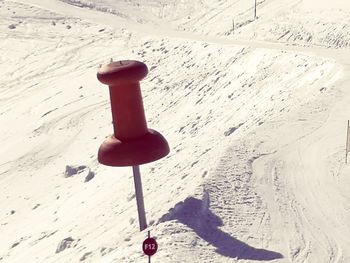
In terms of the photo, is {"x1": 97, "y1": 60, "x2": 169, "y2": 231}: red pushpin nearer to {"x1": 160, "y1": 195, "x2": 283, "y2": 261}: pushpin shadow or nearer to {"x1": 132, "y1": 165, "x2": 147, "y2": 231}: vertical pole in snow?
{"x1": 132, "y1": 165, "x2": 147, "y2": 231}: vertical pole in snow

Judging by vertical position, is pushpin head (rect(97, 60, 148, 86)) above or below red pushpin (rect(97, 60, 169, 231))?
above

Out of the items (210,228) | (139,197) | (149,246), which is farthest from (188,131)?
(149,246)

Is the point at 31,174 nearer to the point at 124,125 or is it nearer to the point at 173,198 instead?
the point at 173,198

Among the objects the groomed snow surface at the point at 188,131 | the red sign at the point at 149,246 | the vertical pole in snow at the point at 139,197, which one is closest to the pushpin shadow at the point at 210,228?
the groomed snow surface at the point at 188,131

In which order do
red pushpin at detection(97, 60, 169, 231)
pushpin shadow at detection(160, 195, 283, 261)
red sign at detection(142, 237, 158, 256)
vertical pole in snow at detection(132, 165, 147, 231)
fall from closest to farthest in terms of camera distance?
red sign at detection(142, 237, 158, 256) < red pushpin at detection(97, 60, 169, 231) < pushpin shadow at detection(160, 195, 283, 261) < vertical pole in snow at detection(132, 165, 147, 231)

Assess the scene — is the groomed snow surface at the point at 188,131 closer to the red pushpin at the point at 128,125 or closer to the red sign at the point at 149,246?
the red sign at the point at 149,246

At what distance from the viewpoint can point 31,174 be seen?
3219cm

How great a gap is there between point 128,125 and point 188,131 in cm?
1484

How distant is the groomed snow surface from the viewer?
56.7 feet

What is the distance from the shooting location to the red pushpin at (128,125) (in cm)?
1430

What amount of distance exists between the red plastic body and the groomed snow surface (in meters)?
2.68

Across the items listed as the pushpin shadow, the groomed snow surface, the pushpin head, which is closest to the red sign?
the groomed snow surface

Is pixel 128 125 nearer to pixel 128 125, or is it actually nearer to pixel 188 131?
pixel 128 125

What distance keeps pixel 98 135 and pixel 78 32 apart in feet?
65.2
